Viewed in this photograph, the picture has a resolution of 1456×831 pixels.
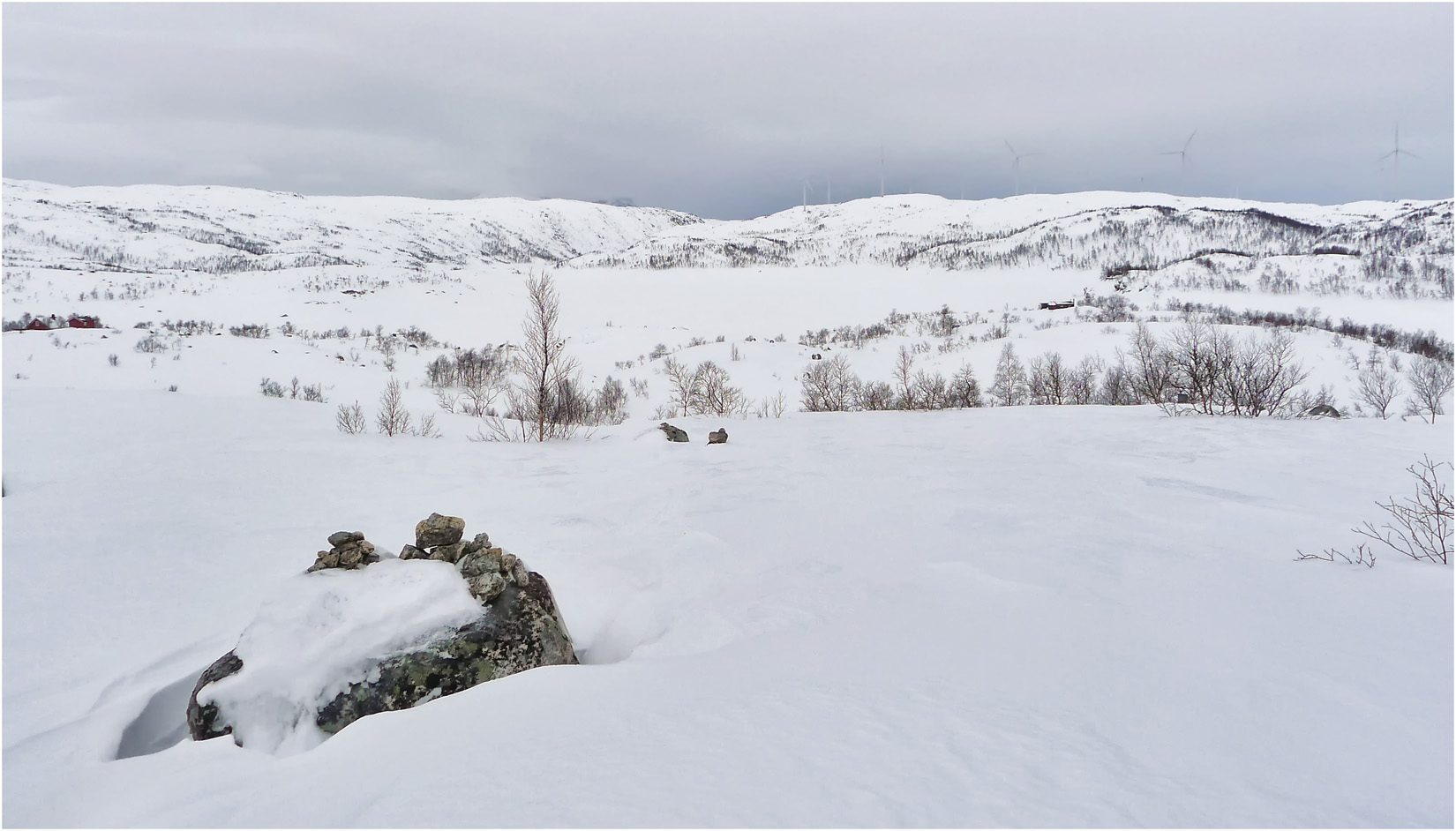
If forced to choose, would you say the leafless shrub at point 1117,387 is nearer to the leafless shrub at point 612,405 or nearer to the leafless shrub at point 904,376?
the leafless shrub at point 904,376

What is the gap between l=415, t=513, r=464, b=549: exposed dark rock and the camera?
4078mm

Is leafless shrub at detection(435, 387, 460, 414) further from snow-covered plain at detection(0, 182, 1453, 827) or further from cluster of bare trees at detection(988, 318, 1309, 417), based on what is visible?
cluster of bare trees at detection(988, 318, 1309, 417)

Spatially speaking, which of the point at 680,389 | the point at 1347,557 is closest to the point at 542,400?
the point at 680,389

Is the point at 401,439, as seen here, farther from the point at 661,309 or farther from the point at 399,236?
the point at 399,236

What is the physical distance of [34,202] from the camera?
117 m

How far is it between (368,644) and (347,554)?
76 centimetres

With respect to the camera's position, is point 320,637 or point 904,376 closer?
point 320,637

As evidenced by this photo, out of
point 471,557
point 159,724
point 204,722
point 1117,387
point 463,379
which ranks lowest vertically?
point 159,724

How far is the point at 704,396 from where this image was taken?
1983 centimetres

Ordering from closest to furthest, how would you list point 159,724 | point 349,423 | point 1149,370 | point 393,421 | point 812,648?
1. point 159,724
2. point 812,648
3. point 349,423
4. point 393,421
5. point 1149,370

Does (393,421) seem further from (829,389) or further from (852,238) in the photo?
(852,238)

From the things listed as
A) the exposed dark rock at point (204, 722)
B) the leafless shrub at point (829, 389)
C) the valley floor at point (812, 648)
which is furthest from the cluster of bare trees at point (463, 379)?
the exposed dark rock at point (204, 722)

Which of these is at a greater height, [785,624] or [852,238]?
[852,238]

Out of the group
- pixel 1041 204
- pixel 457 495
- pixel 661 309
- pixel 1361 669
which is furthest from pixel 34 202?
pixel 1041 204
